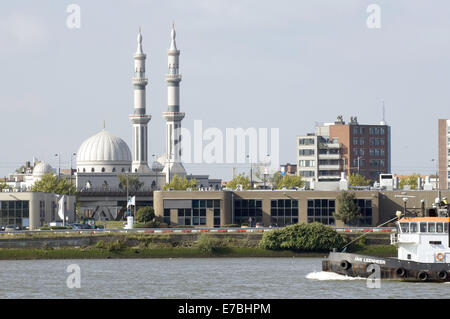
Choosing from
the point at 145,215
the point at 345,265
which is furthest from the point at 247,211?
the point at 345,265

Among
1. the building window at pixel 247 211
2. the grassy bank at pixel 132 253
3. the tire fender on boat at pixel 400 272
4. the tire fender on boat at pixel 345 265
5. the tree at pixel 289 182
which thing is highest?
the tree at pixel 289 182

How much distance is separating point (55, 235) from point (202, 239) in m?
14.3

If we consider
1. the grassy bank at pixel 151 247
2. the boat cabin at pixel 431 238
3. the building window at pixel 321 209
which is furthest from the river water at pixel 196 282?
the building window at pixel 321 209

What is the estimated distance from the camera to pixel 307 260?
96688mm

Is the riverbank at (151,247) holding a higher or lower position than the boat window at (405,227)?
lower

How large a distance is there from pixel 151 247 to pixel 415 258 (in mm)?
36414

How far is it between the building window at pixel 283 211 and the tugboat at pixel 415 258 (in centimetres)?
5250

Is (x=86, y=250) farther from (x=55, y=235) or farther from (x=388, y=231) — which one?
(x=388, y=231)

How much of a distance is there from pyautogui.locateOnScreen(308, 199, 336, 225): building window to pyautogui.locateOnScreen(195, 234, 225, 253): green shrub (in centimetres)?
2430

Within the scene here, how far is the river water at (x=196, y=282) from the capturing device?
214 ft

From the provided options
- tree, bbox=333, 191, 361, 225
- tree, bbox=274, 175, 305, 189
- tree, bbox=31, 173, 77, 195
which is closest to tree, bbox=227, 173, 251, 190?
tree, bbox=274, 175, 305, 189

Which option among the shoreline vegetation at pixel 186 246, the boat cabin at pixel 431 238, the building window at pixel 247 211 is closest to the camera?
the boat cabin at pixel 431 238

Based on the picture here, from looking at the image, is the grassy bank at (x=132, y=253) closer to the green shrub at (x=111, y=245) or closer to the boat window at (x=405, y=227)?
the green shrub at (x=111, y=245)

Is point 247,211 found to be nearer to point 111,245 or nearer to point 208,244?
point 208,244
